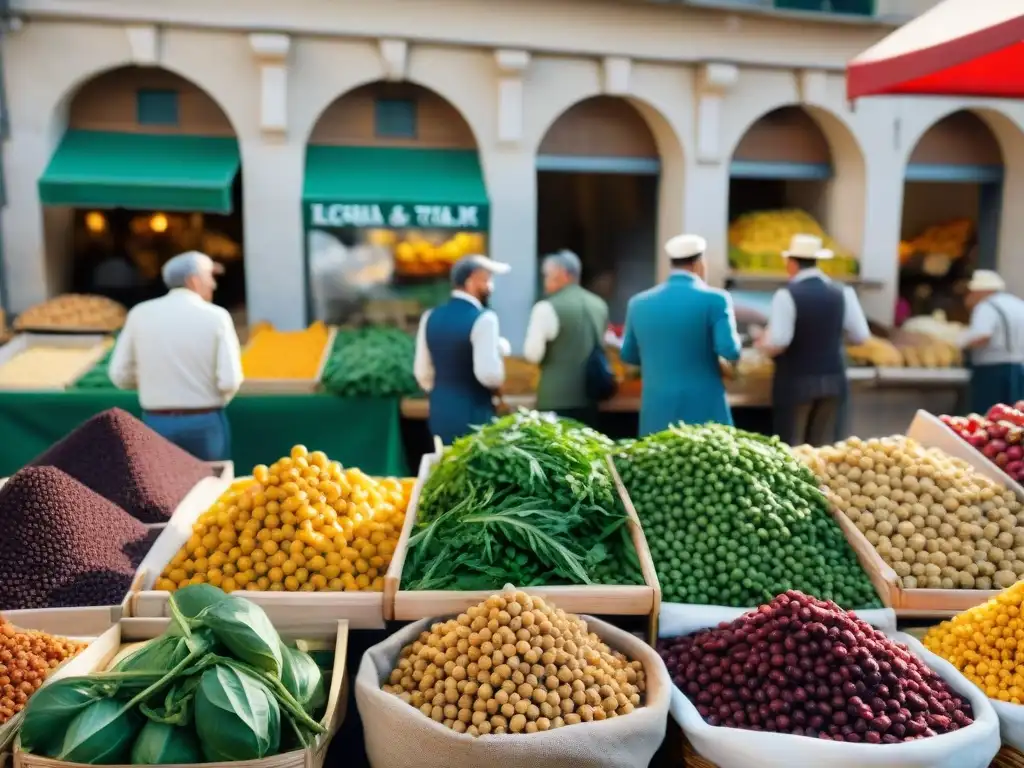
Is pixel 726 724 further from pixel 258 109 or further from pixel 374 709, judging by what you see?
pixel 258 109

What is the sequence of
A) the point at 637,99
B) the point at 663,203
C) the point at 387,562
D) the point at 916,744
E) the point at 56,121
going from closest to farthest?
the point at 916,744 < the point at 387,562 < the point at 56,121 < the point at 637,99 < the point at 663,203

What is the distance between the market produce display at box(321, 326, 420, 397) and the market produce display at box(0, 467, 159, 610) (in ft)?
10.2

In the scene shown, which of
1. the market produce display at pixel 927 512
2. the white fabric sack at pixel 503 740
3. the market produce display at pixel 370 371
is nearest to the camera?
the white fabric sack at pixel 503 740

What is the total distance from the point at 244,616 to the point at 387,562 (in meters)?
0.82

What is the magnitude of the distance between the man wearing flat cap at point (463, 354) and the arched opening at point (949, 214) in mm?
5473

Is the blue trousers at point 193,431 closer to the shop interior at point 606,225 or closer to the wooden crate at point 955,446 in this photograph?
the wooden crate at point 955,446

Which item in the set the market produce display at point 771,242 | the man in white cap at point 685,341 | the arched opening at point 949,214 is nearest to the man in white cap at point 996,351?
the market produce display at point 771,242

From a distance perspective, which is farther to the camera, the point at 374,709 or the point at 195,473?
the point at 195,473

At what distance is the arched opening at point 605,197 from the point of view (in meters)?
8.68

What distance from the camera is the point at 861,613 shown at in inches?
116

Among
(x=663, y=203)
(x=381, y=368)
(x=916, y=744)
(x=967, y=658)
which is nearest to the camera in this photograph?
(x=916, y=744)

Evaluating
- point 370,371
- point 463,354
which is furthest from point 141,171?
point 463,354

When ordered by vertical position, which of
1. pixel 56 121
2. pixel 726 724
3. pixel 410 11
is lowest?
pixel 726 724

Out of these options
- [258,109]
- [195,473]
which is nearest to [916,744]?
[195,473]
